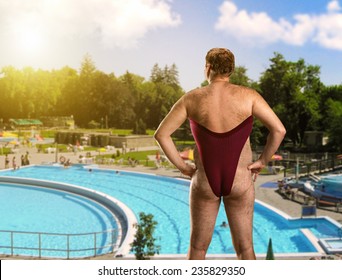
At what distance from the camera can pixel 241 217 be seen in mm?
2287

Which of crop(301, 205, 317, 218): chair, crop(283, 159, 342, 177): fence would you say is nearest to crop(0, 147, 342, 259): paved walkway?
crop(301, 205, 317, 218): chair

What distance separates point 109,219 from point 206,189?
344 inches

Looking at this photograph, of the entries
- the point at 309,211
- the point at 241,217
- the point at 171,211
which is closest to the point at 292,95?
the point at 171,211

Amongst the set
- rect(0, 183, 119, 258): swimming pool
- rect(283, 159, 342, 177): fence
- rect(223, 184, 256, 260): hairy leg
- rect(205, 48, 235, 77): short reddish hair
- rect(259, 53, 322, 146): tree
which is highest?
rect(259, 53, 322, 146): tree

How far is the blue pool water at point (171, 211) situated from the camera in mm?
8680

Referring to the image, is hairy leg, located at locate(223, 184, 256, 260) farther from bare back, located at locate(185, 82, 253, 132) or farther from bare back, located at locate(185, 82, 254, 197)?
bare back, located at locate(185, 82, 253, 132)

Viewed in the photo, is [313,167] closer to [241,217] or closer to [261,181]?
[261,181]

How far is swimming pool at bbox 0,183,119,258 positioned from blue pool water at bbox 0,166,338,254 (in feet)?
3.64

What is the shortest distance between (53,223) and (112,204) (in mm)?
1596

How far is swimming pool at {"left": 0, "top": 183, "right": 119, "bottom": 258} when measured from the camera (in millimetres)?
8672

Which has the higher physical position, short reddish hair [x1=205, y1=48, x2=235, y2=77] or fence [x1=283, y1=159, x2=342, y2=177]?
short reddish hair [x1=205, y1=48, x2=235, y2=77]

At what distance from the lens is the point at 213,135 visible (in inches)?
84.7

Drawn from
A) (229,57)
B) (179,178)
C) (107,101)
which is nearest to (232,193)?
(229,57)

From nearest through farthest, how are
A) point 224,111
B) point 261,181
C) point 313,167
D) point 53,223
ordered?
point 224,111 → point 53,223 → point 261,181 → point 313,167
